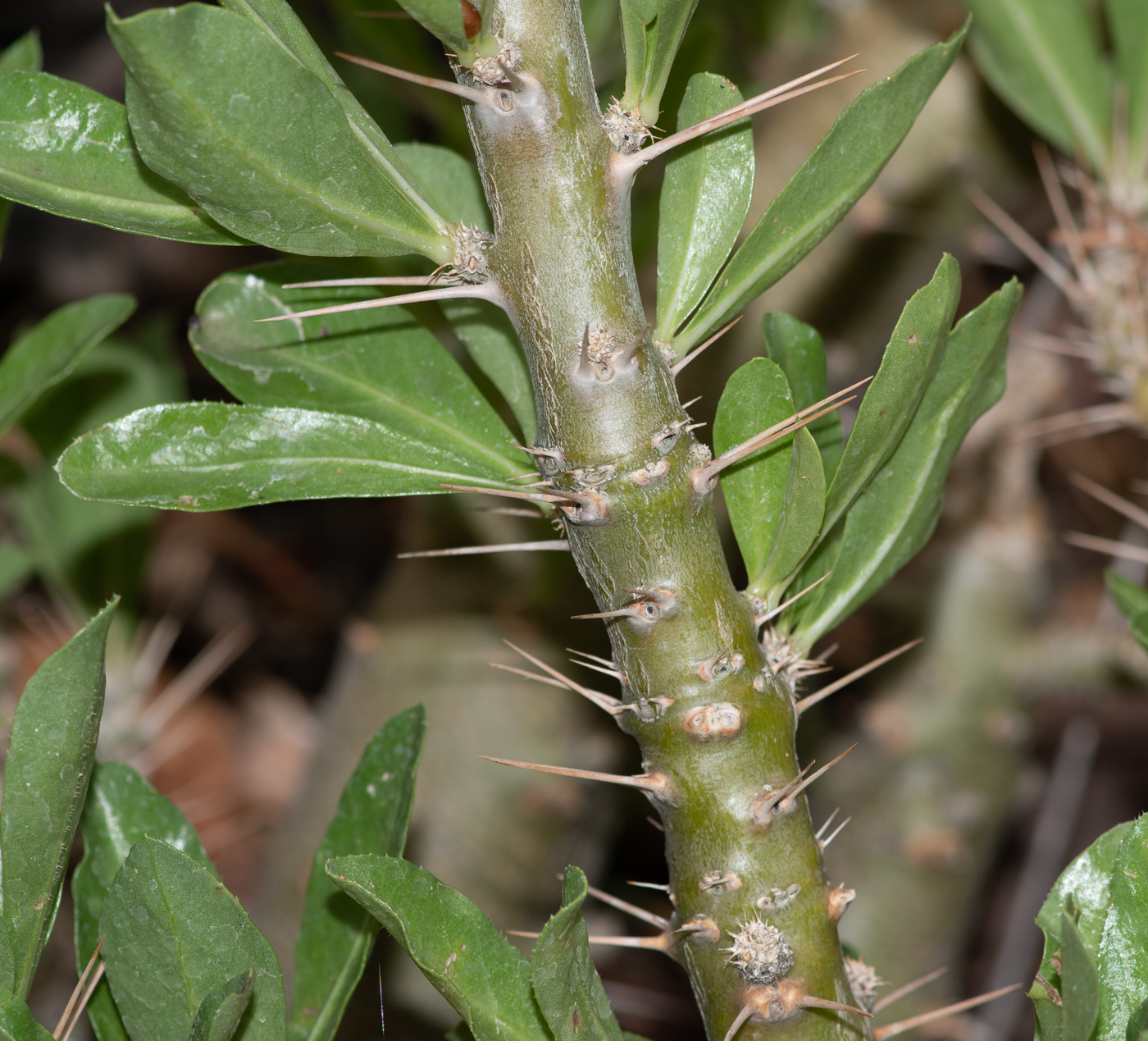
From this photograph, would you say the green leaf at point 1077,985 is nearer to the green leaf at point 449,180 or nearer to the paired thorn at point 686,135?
the paired thorn at point 686,135

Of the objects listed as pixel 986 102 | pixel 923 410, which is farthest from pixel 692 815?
pixel 986 102

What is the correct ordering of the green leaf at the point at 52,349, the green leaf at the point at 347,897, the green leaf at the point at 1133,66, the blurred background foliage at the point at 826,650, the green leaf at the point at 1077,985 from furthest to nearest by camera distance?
the blurred background foliage at the point at 826,650
the green leaf at the point at 1133,66
the green leaf at the point at 52,349
the green leaf at the point at 347,897
the green leaf at the point at 1077,985

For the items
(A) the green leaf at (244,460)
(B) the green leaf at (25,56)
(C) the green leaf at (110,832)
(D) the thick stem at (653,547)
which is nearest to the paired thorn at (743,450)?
(D) the thick stem at (653,547)

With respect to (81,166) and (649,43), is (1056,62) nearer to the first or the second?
(649,43)

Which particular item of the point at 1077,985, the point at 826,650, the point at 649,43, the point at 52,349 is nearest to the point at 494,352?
the point at 649,43

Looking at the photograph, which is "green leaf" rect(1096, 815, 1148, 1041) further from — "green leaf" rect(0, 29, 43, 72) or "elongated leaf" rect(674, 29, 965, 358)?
"green leaf" rect(0, 29, 43, 72)

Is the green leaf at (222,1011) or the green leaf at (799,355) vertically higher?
the green leaf at (799,355)

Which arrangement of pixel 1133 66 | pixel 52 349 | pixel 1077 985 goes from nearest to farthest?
pixel 1077 985
pixel 52 349
pixel 1133 66
